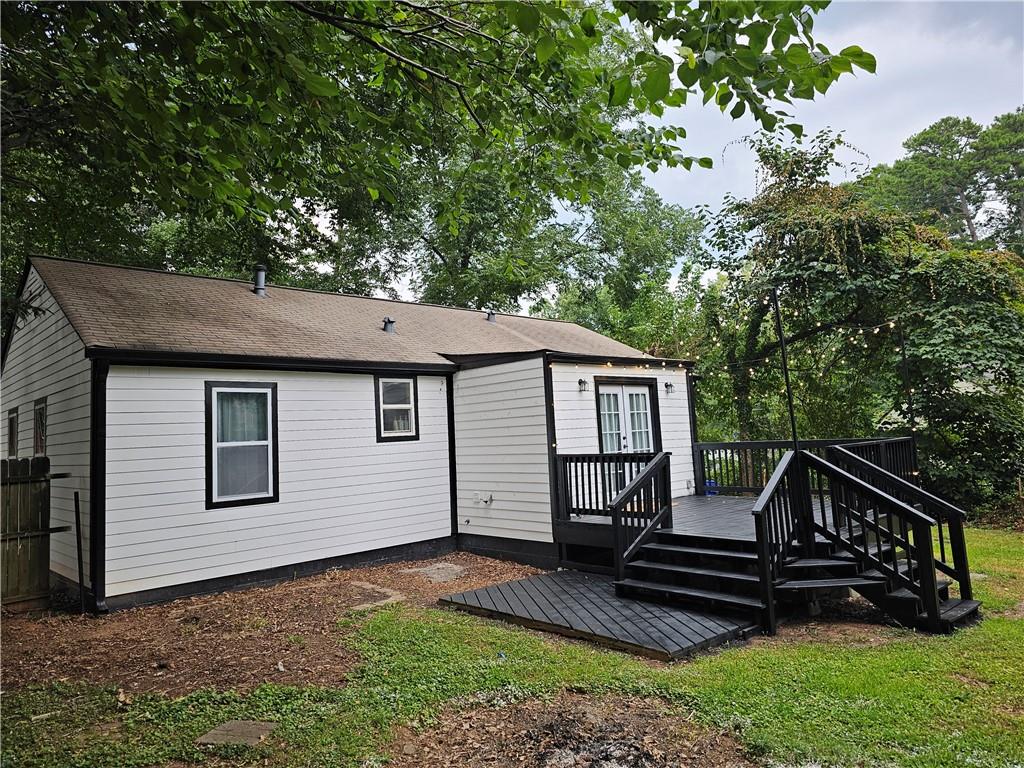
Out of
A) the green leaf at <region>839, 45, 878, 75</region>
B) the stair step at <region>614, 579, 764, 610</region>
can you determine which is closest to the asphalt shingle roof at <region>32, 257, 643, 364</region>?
the stair step at <region>614, 579, 764, 610</region>

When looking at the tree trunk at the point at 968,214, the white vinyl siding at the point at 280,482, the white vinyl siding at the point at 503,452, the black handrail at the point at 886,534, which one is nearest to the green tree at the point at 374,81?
the white vinyl siding at the point at 280,482

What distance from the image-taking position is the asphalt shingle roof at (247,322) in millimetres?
6930

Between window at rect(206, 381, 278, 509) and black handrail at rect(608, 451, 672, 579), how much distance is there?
4.38 metres

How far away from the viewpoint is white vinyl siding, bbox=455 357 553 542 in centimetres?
805

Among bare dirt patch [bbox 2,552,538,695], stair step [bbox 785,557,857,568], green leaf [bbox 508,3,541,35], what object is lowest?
bare dirt patch [bbox 2,552,538,695]

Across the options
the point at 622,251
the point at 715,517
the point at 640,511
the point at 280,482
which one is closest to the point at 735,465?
the point at 715,517

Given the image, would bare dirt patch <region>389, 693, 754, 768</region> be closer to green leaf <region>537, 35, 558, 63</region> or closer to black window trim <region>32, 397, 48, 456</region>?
green leaf <region>537, 35, 558, 63</region>

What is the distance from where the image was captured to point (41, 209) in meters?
8.88

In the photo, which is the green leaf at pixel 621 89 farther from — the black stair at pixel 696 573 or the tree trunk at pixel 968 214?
the tree trunk at pixel 968 214

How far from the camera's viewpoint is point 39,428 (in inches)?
319

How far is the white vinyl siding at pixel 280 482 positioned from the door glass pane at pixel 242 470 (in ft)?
0.64

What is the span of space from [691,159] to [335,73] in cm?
323

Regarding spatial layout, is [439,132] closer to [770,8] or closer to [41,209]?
[770,8]

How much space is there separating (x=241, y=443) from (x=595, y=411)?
4.96 meters
